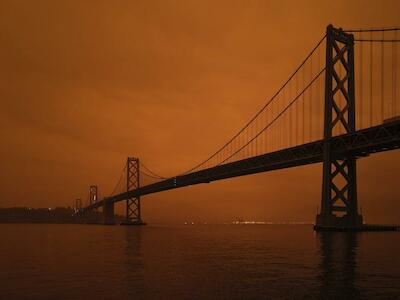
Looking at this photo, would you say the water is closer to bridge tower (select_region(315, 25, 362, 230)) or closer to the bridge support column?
bridge tower (select_region(315, 25, 362, 230))

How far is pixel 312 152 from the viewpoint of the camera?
157ft

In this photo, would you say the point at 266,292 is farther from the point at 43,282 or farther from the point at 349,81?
the point at 349,81

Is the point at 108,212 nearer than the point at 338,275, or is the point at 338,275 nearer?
the point at 338,275

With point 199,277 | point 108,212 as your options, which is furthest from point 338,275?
point 108,212

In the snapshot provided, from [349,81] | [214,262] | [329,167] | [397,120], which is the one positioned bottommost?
[214,262]

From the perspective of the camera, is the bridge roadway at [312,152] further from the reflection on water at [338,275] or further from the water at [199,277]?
the water at [199,277]

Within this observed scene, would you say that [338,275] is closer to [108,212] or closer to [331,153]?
[331,153]

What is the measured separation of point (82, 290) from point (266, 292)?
4.86 m

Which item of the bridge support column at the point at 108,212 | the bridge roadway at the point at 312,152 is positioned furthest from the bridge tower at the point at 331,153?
the bridge support column at the point at 108,212

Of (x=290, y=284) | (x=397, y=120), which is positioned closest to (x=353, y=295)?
(x=290, y=284)

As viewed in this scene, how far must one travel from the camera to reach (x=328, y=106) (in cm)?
4691

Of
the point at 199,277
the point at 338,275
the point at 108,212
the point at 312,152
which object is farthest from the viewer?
the point at 108,212

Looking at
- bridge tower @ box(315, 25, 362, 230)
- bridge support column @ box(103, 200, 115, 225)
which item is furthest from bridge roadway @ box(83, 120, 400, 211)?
bridge support column @ box(103, 200, 115, 225)

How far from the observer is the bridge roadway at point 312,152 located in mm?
39844
